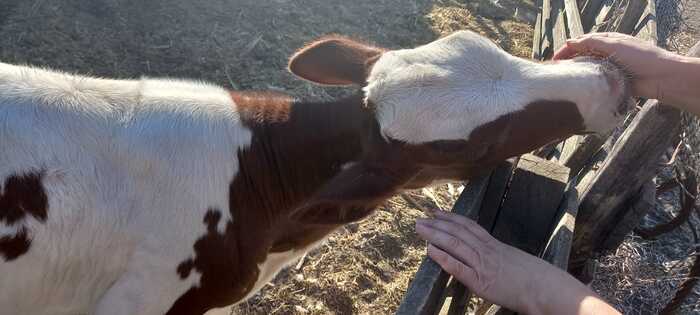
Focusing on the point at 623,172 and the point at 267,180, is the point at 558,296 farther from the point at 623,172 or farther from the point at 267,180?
the point at 267,180

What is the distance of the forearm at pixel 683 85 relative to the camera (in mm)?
2201

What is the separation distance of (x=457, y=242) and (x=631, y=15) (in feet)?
12.3

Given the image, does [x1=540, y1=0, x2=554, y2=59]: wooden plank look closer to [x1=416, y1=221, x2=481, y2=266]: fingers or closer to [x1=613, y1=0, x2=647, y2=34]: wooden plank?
[x1=613, y1=0, x2=647, y2=34]: wooden plank

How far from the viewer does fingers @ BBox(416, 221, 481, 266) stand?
206 cm

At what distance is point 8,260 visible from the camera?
2.41m

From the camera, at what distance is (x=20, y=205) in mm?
2395

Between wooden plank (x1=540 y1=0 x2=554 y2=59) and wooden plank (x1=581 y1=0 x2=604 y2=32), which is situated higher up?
wooden plank (x1=581 y1=0 x2=604 y2=32)

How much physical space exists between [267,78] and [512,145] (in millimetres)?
4152

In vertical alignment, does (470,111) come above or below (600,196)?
above

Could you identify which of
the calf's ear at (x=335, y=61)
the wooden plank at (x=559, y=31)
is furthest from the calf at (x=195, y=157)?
the wooden plank at (x=559, y=31)

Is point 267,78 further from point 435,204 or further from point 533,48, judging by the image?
point 533,48

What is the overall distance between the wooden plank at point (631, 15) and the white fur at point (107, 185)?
377 cm

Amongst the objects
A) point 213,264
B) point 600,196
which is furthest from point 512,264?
point 213,264

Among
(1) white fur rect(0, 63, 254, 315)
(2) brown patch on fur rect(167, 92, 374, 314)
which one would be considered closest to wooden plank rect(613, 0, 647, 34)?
(2) brown patch on fur rect(167, 92, 374, 314)
